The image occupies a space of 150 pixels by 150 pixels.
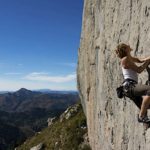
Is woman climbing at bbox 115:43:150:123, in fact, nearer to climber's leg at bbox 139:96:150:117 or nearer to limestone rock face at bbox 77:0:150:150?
climber's leg at bbox 139:96:150:117

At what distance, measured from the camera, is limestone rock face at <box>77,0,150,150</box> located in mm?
17062

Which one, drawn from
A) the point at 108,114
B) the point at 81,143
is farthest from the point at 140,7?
the point at 81,143

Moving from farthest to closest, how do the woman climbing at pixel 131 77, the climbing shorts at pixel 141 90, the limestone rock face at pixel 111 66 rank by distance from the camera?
the limestone rock face at pixel 111 66 → the woman climbing at pixel 131 77 → the climbing shorts at pixel 141 90

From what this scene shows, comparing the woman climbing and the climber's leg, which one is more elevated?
the woman climbing

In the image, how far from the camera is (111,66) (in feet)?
70.4

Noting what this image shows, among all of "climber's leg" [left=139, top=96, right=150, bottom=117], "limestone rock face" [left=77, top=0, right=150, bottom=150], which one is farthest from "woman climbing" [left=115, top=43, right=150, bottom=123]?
"limestone rock face" [left=77, top=0, right=150, bottom=150]

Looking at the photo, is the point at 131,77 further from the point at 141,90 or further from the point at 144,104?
the point at 144,104

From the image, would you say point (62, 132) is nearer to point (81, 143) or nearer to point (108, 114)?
point (81, 143)

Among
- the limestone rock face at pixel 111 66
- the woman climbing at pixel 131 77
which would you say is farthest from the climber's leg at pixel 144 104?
the limestone rock face at pixel 111 66

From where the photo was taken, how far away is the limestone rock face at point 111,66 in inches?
672

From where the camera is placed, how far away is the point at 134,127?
1777cm

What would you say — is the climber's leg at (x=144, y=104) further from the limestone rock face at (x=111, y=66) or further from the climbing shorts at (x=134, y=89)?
the limestone rock face at (x=111, y=66)

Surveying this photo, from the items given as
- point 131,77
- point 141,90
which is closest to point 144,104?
point 141,90

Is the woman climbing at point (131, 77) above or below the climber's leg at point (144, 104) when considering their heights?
above
